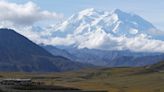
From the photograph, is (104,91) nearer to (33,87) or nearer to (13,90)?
(33,87)

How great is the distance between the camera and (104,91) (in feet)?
619

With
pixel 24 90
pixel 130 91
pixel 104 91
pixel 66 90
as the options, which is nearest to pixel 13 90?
pixel 24 90

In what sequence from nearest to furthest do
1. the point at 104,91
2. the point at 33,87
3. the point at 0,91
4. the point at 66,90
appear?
the point at 0,91, the point at 33,87, the point at 66,90, the point at 104,91

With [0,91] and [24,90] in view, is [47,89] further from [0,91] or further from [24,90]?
[0,91]

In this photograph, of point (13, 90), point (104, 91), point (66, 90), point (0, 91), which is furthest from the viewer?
point (104, 91)

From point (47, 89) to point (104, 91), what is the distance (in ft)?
101

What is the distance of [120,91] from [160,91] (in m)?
Answer: 15.2

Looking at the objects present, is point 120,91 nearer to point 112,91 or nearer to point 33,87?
point 112,91

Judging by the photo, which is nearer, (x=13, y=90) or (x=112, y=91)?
(x=13, y=90)

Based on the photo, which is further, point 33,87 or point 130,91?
point 130,91

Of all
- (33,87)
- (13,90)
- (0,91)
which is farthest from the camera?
(33,87)

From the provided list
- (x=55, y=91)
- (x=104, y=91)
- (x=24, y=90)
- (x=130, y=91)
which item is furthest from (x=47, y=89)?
(x=130, y=91)

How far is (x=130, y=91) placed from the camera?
19988 centimetres

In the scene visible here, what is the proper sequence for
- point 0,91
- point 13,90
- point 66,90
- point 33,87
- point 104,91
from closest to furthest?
1. point 0,91
2. point 13,90
3. point 33,87
4. point 66,90
5. point 104,91
